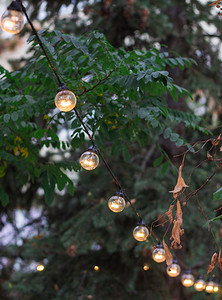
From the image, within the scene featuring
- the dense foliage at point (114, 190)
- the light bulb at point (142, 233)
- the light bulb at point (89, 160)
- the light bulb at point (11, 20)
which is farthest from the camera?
the dense foliage at point (114, 190)

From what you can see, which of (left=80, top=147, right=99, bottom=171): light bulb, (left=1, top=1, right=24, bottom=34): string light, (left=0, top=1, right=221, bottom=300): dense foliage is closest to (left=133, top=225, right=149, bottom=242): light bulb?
(left=80, top=147, right=99, bottom=171): light bulb

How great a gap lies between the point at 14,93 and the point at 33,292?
425cm

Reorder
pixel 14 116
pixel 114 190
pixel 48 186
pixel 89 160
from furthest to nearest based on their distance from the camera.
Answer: pixel 114 190, pixel 48 186, pixel 14 116, pixel 89 160

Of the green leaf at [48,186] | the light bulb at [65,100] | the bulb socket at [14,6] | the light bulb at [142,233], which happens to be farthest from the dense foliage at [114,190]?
the bulb socket at [14,6]

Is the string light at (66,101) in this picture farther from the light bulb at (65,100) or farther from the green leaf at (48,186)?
the green leaf at (48,186)

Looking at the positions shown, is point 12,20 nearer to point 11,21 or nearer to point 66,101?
point 11,21

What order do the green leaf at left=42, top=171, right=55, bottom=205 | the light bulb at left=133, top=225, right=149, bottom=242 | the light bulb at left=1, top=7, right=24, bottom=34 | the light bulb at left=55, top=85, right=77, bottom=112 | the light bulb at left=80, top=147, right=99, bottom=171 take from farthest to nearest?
the green leaf at left=42, top=171, right=55, bottom=205 → the light bulb at left=133, top=225, right=149, bottom=242 → the light bulb at left=80, top=147, right=99, bottom=171 → the light bulb at left=55, top=85, right=77, bottom=112 → the light bulb at left=1, top=7, right=24, bottom=34

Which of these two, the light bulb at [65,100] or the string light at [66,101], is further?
the light bulb at [65,100]

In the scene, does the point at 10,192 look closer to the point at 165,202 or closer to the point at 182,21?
the point at 165,202

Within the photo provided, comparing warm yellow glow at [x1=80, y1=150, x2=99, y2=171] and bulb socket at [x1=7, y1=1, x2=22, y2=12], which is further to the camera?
warm yellow glow at [x1=80, y1=150, x2=99, y2=171]

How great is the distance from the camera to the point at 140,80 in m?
3.26

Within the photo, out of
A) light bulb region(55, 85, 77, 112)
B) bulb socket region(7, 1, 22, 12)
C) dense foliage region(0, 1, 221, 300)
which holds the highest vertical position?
bulb socket region(7, 1, 22, 12)

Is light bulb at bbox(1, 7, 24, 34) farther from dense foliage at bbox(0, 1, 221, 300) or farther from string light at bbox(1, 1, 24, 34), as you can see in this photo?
dense foliage at bbox(0, 1, 221, 300)

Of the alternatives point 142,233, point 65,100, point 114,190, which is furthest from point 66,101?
point 114,190
